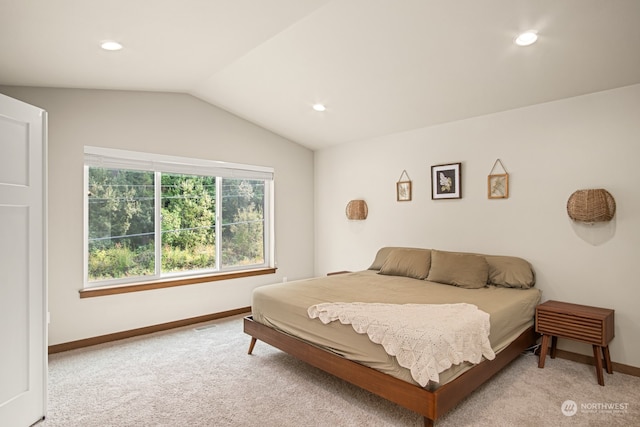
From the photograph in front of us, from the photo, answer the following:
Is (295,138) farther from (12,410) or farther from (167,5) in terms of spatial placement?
(12,410)

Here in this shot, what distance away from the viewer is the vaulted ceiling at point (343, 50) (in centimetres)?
225

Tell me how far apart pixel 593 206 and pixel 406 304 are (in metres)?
1.72

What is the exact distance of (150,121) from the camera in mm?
3951

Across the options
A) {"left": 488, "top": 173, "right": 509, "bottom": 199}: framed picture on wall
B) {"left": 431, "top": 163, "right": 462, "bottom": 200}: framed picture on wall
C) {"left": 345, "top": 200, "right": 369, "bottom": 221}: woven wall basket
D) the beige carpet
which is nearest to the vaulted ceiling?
{"left": 431, "top": 163, "right": 462, "bottom": 200}: framed picture on wall

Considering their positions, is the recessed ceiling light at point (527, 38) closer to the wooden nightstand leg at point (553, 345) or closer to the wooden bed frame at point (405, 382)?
the wooden bed frame at point (405, 382)

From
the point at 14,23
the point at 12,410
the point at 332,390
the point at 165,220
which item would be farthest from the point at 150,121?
the point at 332,390

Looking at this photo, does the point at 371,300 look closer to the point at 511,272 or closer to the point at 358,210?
the point at 511,272

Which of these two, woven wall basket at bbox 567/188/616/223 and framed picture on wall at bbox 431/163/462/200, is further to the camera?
framed picture on wall at bbox 431/163/462/200

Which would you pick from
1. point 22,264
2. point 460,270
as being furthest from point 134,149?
point 460,270

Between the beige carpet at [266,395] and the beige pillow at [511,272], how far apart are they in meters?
0.63

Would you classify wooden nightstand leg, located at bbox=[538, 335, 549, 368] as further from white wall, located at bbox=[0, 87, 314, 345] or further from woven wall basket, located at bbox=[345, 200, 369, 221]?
white wall, located at bbox=[0, 87, 314, 345]

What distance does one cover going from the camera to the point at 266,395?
255 centimetres

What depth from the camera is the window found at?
147 inches

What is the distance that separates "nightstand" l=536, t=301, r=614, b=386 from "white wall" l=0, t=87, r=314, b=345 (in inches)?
126
